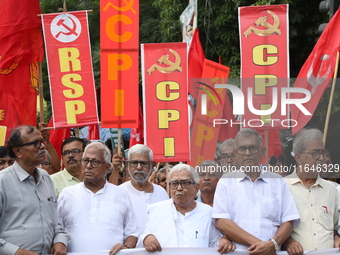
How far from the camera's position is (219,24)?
49.9ft

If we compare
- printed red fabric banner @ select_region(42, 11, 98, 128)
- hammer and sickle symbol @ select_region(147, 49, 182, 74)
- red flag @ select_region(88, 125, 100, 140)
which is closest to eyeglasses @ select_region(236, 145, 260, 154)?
hammer and sickle symbol @ select_region(147, 49, 182, 74)

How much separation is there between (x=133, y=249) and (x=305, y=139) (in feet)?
5.52

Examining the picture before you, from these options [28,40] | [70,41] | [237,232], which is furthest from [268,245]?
[28,40]

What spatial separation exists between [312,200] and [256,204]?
525 millimetres

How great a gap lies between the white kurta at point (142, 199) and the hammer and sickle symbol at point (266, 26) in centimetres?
328

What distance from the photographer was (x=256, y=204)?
5344 mm

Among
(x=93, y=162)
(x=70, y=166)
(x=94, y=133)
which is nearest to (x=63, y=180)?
(x=70, y=166)

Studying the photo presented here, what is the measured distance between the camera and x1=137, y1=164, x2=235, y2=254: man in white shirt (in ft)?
18.2

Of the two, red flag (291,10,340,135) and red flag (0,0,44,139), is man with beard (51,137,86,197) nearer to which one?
red flag (0,0,44,139)

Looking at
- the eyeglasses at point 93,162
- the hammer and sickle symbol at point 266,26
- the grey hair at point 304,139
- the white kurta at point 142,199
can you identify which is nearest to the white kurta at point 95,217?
the eyeglasses at point 93,162

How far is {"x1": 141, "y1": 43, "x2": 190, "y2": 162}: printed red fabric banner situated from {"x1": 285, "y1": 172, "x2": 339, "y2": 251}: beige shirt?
3.18m

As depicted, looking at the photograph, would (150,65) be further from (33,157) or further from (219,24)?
(219,24)

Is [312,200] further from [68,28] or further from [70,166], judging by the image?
[68,28]

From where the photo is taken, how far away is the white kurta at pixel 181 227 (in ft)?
18.1
